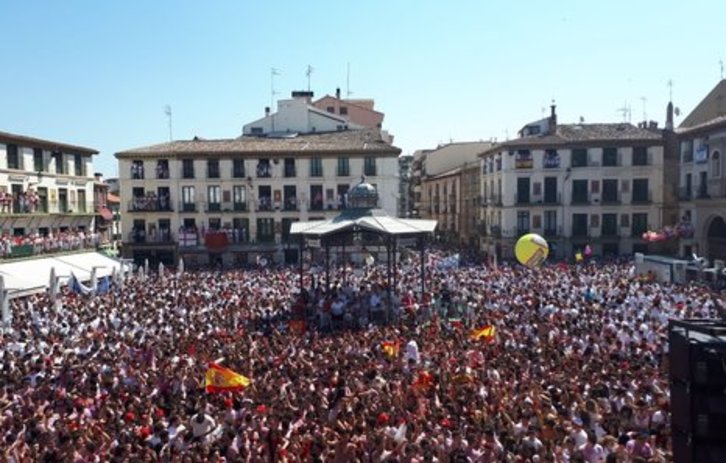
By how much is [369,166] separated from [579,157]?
16.7m

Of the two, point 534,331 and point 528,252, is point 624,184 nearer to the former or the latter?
point 528,252

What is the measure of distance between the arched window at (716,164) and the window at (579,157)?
425 inches

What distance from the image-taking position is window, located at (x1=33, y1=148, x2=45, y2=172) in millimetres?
43969

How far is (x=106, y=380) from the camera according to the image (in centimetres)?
1553

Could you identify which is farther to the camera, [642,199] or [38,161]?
[642,199]

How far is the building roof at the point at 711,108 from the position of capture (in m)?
54.8

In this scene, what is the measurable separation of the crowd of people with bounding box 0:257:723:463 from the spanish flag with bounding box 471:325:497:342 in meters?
0.33

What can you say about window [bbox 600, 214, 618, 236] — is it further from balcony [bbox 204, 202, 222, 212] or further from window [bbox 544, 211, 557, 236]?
balcony [bbox 204, 202, 222, 212]

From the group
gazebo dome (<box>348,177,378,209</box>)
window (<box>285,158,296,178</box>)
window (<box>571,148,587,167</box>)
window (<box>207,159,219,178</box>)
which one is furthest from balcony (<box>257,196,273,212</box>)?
window (<box>571,148,587,167</box>)

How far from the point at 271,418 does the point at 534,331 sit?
1008cm

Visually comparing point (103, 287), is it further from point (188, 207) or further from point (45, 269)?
point (188, 207)

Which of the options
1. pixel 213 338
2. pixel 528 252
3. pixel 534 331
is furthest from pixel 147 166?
pixel 534 331

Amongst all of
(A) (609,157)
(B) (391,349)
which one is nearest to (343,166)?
(A) (609,157)

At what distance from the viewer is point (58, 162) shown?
46.7 meters
